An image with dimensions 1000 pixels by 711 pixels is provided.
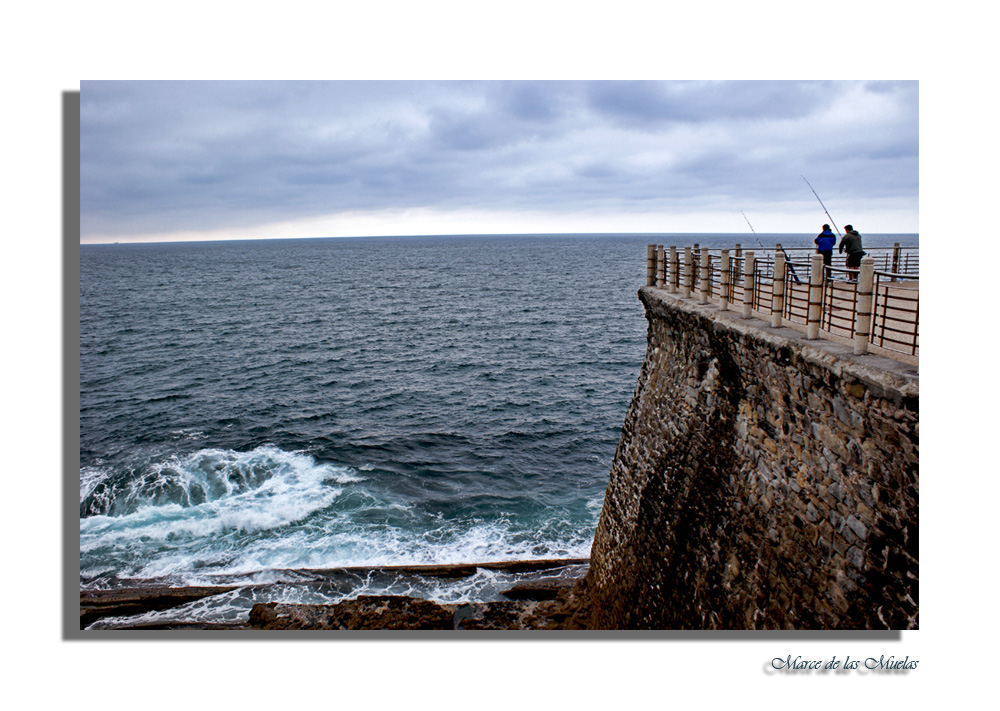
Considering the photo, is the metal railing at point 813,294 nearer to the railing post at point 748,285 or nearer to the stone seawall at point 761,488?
the railing post at point 748,285

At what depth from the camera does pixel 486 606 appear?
13.0 m

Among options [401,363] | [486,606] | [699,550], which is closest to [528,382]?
[401,363]

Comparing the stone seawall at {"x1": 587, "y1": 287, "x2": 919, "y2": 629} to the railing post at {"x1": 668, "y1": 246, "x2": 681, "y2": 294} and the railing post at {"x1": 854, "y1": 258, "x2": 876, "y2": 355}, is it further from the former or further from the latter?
the railing post at {"x1": 668, "y1": 246, "x2": 681, "y2": 294}

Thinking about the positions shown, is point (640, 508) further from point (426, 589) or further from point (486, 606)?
point (426, 589)

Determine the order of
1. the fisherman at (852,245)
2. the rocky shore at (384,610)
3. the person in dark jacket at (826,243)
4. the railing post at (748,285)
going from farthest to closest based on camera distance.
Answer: the rocky shore at (384,610) → the person in dark jacket at (826,243) → the fisherman at (852,245) → the railing post at (748,285)

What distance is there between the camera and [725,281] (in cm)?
942

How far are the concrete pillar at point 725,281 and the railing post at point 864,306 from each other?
3.09 m

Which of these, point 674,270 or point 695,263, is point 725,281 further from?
point 674,270

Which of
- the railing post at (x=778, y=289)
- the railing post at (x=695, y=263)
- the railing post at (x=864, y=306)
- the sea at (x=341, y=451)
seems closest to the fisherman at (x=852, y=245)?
the railing post at (x=695, y=263)

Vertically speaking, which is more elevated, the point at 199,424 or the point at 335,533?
the point at 199,424

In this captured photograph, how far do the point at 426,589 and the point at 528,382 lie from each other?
15912 millimetres

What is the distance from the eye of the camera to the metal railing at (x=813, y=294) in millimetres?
6277

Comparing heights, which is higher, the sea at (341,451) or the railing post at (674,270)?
the railing post at (674,270)


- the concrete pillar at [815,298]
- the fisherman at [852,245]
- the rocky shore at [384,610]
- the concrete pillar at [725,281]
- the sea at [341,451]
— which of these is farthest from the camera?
the sea at [341,451]
